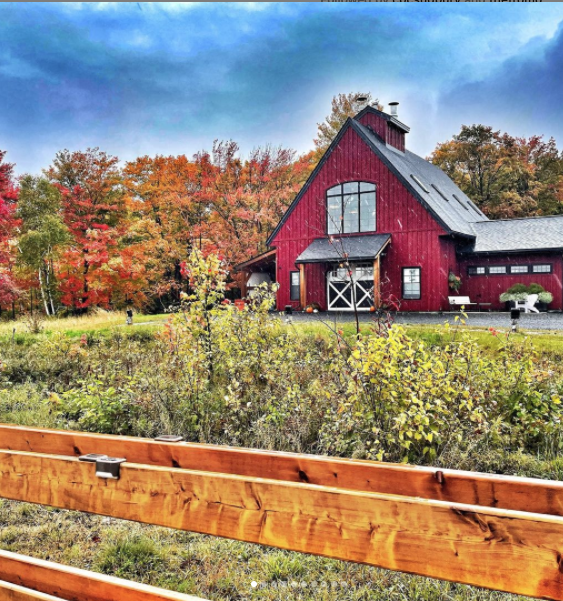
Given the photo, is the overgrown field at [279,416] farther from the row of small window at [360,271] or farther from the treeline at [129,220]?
the row of small window at [360,271]

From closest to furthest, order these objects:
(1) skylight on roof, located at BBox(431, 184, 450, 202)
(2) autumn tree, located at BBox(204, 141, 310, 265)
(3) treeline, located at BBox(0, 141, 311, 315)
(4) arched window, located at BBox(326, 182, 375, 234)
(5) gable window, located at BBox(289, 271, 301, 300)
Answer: (3) treeline, located at BBox(0, 141, 311, 315), (4) arched window, located at BBox(326, 182, 375, 234), (5) gable window, located at BBox(289, 271, 301, 300), (1) skylight on roof, located at BBox(431, 184, 450, 202), (2) autumn tree, located at BBox(204, 141, 310, 265)

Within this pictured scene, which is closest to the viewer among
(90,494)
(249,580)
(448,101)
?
(90,494)

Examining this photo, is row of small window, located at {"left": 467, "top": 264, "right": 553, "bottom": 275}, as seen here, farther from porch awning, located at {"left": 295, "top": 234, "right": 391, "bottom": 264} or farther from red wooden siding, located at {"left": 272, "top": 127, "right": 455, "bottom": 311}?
porch awning, located at {"left": 295, "top": 234, "right": 391, "bottom": 264}

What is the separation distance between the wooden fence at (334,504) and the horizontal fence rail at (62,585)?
0.18m

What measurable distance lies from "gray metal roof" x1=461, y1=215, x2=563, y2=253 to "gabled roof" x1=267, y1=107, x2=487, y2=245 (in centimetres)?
41

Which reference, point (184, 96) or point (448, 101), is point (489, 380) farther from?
point (448, 101)

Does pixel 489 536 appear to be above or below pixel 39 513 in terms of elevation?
above

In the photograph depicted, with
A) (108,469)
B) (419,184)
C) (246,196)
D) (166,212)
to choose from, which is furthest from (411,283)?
(108,469)

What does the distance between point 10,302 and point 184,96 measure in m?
10.3

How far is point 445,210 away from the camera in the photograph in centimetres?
1538

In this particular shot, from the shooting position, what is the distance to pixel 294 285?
16.3 m

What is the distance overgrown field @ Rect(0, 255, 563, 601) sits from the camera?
2580 mm

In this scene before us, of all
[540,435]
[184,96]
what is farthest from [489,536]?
[184,96]

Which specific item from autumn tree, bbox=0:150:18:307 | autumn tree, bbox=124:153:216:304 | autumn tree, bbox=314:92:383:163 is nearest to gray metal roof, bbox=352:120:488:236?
autumn tree, bbox=314:92:383:163
